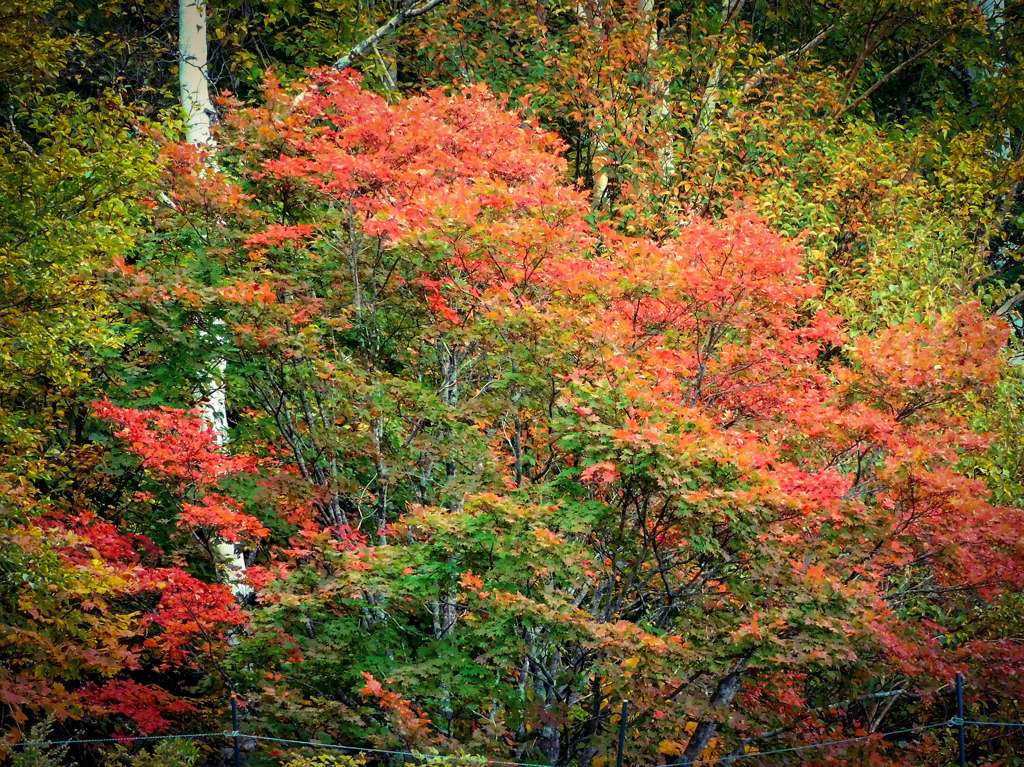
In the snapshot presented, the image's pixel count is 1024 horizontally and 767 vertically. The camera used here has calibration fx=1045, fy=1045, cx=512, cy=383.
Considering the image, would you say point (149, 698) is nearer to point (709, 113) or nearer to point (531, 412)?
point (531, 412)

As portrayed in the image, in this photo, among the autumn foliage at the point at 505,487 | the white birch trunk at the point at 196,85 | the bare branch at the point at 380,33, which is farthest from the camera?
the bare branch at the point at 380,33

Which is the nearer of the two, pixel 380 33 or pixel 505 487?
pixel 505 487

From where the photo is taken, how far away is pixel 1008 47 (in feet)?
54.4

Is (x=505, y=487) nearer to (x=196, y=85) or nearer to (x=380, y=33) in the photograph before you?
(x=196, y=85)

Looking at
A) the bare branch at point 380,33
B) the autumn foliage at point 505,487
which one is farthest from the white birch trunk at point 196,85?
the bare branch at point 380,33

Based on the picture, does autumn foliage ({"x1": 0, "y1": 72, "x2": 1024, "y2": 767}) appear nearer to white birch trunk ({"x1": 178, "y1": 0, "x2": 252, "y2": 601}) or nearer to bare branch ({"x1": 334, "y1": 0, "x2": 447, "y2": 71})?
white birch trunk ({"x1": 178, "y1": 0, "x2": 252, "y2": 601})

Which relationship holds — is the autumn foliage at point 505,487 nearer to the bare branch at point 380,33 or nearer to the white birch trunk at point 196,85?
the white birch trunk at point 196,85

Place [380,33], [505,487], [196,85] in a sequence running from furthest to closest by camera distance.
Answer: [380,33], [196,85], [505,487]

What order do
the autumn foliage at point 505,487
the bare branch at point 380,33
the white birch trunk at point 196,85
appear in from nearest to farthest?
the autumn foliage at point 505,487 < the white birch trunk at point 196,85 < the bare branch at point 380,33

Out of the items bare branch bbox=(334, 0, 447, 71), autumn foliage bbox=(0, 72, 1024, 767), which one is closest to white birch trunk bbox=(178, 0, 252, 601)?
autumn foliage bbox=(0, 72, 1024, 767)

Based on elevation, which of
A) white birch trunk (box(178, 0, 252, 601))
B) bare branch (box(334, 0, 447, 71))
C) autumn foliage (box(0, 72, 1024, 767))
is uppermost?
bare branch (box(334, 0, 447, 71))

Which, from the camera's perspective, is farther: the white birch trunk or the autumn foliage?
→ the white birch trunk

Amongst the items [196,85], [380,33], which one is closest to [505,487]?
[196,85]

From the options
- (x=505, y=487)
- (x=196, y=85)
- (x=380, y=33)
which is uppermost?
(x=380, y=33)
